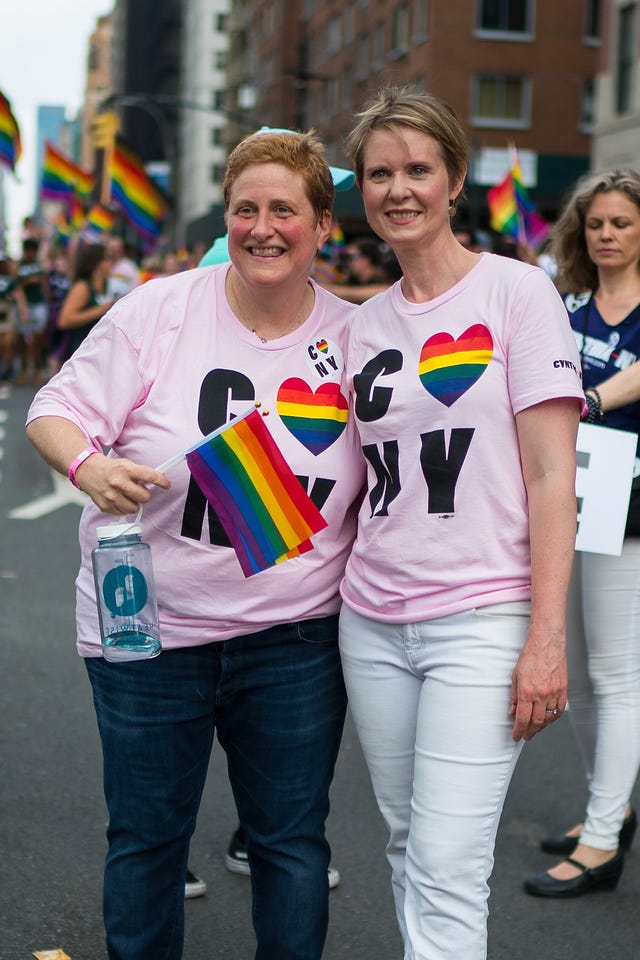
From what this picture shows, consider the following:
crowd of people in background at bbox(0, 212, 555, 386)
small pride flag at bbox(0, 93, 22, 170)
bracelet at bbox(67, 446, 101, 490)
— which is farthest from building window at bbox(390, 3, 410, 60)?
bracelet at bbox(67, 446, 101, 490)

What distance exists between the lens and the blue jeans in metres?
2.75

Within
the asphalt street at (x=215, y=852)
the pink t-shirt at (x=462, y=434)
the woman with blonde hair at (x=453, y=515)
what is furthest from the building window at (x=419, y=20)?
the pink t-shirt at (x=462, y=434)

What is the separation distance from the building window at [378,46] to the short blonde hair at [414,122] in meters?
44.6

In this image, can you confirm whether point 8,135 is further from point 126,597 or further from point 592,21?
point 592,21

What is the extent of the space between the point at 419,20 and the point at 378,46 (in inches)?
178

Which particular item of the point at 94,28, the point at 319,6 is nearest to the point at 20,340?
the point at 319,6

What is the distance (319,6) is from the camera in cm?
5706

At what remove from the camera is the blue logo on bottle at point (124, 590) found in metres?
2.62

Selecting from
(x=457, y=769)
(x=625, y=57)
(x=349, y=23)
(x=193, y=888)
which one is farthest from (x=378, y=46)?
(x=457, y=769)

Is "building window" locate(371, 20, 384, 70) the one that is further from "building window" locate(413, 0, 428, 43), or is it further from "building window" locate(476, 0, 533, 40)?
"building window" locate(476, 0, 533, 40)

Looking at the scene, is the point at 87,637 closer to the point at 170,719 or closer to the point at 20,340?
the point at 170,719

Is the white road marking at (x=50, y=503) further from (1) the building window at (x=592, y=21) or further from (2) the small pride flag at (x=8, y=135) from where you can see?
(1) the building window at (x=592, y=21)

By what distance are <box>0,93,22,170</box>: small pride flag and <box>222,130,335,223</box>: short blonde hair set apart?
11836 mm

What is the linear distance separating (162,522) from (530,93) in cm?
4092
